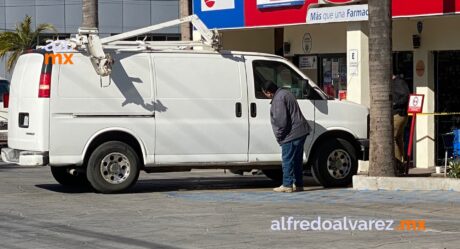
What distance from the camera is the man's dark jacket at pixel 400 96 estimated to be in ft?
53.8

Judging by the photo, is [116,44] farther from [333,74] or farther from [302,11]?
[333,74]

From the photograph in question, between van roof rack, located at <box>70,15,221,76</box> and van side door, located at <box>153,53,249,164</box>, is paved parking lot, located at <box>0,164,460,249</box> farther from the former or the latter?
van roof rack, located at <box>70,15,221,76</box>

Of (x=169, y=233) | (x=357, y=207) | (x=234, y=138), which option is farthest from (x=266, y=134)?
(x=169, y=233)

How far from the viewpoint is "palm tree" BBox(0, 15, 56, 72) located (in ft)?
143

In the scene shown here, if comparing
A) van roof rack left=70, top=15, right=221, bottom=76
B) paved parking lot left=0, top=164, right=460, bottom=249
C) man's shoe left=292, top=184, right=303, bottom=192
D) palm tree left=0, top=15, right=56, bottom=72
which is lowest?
paved parking lot left=0, top=164, right=460, bottom=249

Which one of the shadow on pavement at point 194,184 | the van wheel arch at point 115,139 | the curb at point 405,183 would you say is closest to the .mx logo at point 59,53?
the van wheel arch at point 115,139

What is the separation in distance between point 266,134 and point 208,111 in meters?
1.02

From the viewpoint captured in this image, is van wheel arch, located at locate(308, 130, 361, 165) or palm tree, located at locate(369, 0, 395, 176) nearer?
palm tree, located at locate(369, 0, 395, 176)

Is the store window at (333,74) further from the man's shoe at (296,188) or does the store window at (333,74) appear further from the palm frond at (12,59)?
the palm frond at (12,59)

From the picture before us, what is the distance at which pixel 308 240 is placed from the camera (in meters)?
9.80

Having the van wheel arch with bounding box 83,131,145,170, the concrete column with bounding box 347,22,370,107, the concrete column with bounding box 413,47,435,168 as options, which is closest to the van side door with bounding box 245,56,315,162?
the van wheel arch with bounding box 83,131,145,170

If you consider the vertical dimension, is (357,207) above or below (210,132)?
below

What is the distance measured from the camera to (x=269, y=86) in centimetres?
1477

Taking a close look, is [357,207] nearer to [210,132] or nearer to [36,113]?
[210,132]
